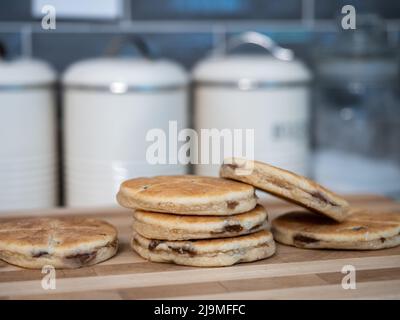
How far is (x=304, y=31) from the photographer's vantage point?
6.02 ft

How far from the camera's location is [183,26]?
1.74 meters

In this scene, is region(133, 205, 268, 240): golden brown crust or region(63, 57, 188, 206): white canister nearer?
region(133, 205, 268, 240): golden brown crust

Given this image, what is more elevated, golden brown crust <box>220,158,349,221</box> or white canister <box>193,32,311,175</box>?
white canister <box>193,32,311,175</box>

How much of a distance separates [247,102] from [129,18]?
0.44m

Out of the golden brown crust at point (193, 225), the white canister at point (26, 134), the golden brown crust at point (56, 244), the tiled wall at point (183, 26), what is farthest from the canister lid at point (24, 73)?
the golden brown crust at point (193, 225)

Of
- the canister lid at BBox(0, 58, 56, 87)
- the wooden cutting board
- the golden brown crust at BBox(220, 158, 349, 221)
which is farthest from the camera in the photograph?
the canister lid at BBox(0, 58, 56, 87)

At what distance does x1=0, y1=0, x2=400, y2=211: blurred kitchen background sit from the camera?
138cm

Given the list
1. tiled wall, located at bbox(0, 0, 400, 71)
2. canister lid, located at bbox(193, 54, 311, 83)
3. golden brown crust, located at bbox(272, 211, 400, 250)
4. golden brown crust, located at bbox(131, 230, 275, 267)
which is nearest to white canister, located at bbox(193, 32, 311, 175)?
canister lid, located at bbox(193, 54, 311, 83)

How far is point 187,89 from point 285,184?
63 centimetres

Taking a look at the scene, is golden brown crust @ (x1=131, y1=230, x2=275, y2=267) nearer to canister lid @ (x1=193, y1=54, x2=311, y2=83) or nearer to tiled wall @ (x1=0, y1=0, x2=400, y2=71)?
canister lid @ (x1=193, y1=54, x2=311, y2=83)

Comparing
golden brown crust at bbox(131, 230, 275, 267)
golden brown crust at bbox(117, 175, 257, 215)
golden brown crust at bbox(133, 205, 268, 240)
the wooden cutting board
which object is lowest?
the wooden cutting board

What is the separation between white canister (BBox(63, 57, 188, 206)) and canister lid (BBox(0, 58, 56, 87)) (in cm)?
5

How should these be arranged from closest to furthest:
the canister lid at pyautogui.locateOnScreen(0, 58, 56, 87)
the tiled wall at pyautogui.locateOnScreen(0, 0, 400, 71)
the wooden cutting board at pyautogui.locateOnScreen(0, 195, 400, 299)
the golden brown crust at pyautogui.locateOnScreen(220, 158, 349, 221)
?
the wooden cutting board at pyautogui.locateOnScreen(0, 195, 400, 299) < the golden brown crust at pyautogui.locateOnScreen(220, 158, 349, 221) < the canister lid at pyautogui.locateOnScreen(0, 58, 56, 87) < the tiled wall at pyautogui.locateOnScreen(0, 0, 400, 71)
